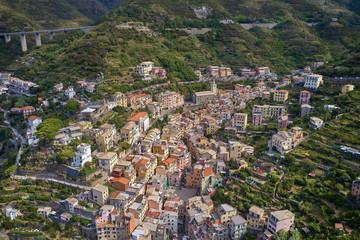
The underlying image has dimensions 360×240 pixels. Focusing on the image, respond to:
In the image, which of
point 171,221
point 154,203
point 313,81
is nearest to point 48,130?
point 154,203

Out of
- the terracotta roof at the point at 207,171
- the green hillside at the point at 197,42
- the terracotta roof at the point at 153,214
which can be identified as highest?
the green hillside at the point at 197,42

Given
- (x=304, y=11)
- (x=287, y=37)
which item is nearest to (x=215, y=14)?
(x=287, y=37)

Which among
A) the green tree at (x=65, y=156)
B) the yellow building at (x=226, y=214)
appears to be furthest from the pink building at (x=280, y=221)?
the green tree at (x=65, y=156)

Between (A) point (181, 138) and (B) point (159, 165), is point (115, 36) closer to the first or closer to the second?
(A) point (181, 138)

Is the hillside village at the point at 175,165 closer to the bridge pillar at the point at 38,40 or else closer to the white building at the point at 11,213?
the white building at the point at 11,213

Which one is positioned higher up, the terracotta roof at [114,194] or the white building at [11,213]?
the terracotta roof at [114,194]

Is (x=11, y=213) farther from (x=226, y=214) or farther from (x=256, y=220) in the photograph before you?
(x=256, y=220)
